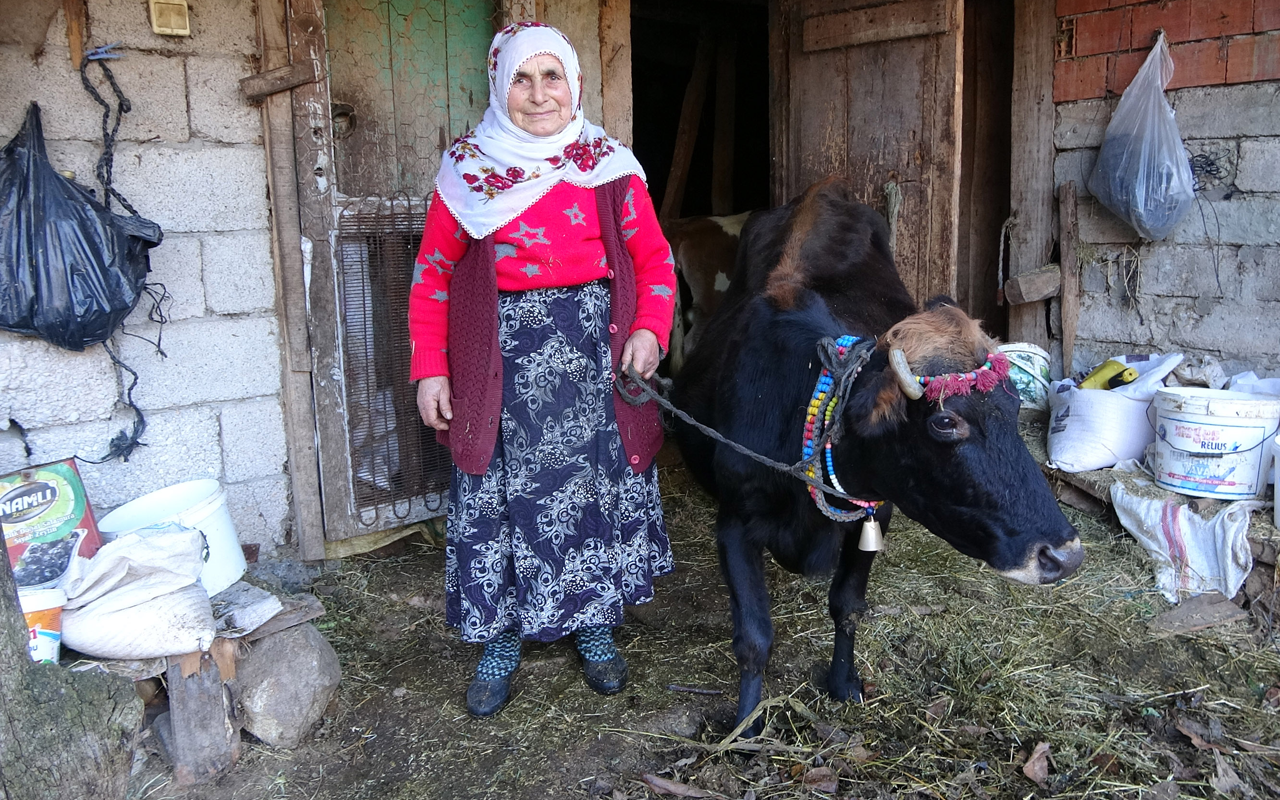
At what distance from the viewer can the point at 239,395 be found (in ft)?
10.5

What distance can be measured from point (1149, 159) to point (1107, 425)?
A: 1207mm

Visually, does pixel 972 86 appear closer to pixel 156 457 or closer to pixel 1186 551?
pixel 1186 551

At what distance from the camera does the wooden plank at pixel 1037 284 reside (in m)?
4.59

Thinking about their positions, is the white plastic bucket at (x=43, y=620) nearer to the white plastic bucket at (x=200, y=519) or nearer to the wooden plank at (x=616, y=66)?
the white plastic bucket at (x=200, y=519)

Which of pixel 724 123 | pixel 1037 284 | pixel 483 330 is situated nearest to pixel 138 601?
pixel 483 330

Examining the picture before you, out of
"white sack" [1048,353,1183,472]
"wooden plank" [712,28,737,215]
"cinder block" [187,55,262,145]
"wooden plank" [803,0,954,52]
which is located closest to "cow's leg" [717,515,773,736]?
"white sack" [1048,353,1183,472]

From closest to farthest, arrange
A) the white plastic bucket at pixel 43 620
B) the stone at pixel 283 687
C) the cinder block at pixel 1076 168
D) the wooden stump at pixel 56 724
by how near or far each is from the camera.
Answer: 1. the wooden stump at pixel 56 724
2. the white plastic bucket at pixel 43 620
3. the stone at pixel 283 687
4. the cinder block at pixel 1076 168

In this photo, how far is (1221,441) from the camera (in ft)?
11.0

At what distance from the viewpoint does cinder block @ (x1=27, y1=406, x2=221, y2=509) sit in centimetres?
282

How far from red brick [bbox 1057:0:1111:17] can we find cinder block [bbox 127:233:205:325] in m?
4.07

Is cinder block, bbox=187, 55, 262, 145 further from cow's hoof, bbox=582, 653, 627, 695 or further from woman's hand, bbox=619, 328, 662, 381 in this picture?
cow's hoof, bbox=582, 653, 627, 695

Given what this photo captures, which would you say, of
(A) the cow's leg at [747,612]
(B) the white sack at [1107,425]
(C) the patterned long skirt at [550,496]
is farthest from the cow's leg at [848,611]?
(B) the white sack at [1107,425]

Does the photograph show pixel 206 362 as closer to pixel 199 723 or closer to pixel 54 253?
pixel 54 253

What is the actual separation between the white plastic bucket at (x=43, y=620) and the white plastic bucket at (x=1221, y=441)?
371 centimetres
